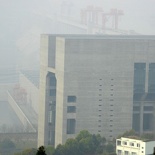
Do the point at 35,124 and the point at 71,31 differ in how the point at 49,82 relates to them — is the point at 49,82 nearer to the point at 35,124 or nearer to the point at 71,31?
the point at 35,124

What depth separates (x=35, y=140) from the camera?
46.7 feet

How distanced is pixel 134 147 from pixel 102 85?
3.34 metres

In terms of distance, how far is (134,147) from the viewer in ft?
32.7

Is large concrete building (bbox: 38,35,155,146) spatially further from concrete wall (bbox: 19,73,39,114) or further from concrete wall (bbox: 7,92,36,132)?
concrete wall (bbox: 19,73,39,114)

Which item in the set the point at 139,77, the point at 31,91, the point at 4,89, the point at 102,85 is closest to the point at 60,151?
the point at 102,85

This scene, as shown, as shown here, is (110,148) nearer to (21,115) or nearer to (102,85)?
(102,85)

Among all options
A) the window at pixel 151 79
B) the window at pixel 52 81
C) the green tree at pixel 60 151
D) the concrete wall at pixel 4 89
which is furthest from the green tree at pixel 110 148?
the concrete wall at pixel 4 89

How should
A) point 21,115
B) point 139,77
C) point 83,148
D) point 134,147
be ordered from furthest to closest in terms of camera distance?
1. point 21,115
2. point 139,77
3. point 83,148
4. point 134,147

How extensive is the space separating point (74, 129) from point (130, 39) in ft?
5.71

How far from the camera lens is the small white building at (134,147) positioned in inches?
384

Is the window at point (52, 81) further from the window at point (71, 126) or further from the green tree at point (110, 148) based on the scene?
the green tree at point (110, 148)

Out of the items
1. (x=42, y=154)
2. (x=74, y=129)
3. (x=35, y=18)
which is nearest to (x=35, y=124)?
(x=74, y=129)

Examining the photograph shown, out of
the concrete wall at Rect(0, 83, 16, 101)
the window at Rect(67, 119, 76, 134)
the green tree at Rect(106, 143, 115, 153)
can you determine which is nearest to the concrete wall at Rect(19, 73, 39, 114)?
the concrete wall at Rect(0, 83, 16, 101)

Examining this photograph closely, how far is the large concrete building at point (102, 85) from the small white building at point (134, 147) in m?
2.78
